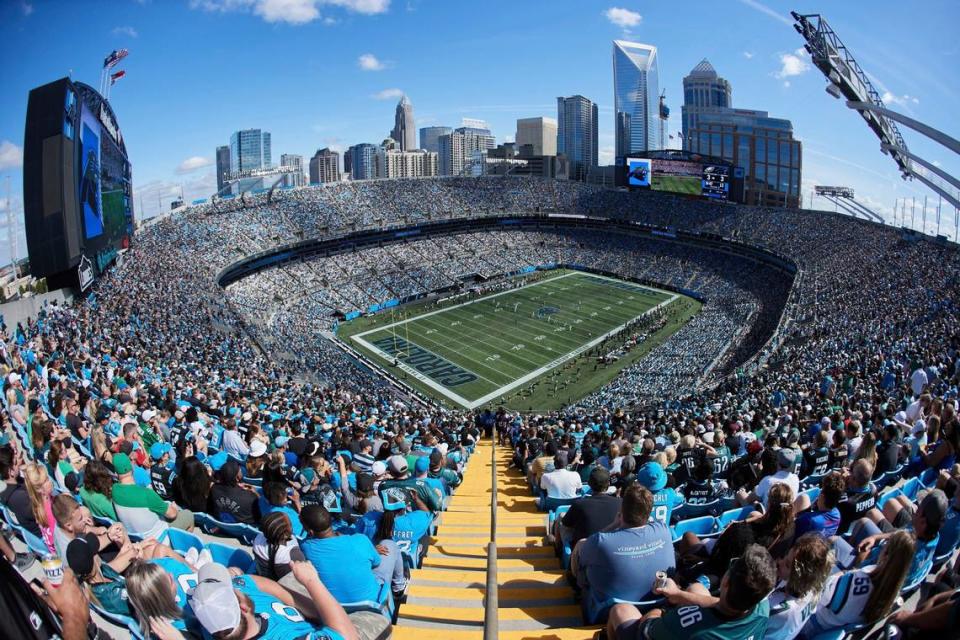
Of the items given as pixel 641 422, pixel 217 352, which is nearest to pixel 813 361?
pixel 641 422

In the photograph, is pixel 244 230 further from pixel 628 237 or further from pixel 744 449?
pixel 744 449

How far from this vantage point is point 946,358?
19562mm

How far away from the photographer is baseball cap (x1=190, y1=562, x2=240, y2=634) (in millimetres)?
3098

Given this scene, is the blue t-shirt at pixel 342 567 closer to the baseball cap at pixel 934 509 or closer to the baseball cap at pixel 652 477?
the baseball cap at pixel 652 477

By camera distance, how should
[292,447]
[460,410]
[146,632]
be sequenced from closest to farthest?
1. [146,632]
2. [292,447]
3. [460,410]

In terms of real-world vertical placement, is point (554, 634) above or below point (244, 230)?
→ below

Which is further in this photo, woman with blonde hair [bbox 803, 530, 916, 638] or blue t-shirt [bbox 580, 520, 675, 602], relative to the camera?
blue t-shirt [bbox 580, 520, 675, 602]

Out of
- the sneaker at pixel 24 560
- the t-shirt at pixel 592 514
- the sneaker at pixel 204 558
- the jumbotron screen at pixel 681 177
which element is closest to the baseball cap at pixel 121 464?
the sneaker at pixel 24 560

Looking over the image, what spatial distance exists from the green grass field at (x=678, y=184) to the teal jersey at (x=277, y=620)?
65.1 meters

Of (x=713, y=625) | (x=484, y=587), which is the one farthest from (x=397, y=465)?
(x=713, y=625)

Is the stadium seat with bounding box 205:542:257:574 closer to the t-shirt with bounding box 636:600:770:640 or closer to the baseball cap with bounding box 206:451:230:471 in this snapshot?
the t-shirt with bounding box 636:600:770:640

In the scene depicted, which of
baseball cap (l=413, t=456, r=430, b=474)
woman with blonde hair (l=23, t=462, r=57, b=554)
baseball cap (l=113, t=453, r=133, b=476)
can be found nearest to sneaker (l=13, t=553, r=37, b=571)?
woman with blonde hair (l=23, t=462, r=57, b=554)

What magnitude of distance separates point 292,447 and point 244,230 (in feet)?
157

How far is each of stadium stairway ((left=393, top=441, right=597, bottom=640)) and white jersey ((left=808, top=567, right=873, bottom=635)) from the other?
64.8 inches
